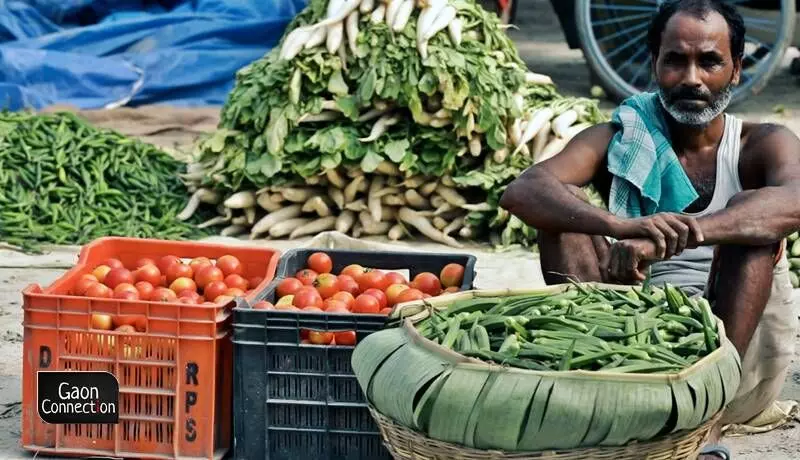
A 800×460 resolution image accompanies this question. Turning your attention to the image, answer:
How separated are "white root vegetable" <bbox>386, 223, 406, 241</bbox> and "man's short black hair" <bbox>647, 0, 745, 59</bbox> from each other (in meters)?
2.66

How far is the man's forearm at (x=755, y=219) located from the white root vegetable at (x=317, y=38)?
3186 mm

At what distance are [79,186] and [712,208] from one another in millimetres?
3742

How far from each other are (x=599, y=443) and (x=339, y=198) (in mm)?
3877

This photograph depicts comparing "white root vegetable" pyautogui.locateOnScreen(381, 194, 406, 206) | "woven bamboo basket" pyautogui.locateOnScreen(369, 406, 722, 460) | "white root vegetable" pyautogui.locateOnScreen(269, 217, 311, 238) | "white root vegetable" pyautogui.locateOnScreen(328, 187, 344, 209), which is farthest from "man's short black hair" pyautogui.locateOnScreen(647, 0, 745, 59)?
"white root vegetable" pyautogui.locateOnScreen(269, 217, 311, 238)

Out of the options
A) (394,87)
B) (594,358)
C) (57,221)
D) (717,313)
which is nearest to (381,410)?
(594,358)

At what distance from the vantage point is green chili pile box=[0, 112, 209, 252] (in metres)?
6.75

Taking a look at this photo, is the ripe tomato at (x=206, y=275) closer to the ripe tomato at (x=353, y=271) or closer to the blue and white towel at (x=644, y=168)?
the ripe tomato at (x=353, y=271)

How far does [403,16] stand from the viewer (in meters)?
6.64

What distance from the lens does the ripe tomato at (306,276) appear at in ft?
14.2

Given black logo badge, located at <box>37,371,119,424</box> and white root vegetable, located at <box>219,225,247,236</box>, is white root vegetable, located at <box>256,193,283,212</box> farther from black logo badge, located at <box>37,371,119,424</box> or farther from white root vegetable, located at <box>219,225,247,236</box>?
black logo badge, located at <box>37,371,119,424</box>

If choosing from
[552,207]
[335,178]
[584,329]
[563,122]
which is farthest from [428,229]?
[584,329]

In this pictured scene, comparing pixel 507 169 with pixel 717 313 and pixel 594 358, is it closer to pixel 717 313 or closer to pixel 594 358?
pixel 717 313

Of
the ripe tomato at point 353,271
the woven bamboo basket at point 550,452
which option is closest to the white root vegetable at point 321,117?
the ripe tomato at point 353,271

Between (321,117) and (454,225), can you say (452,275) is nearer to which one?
(454,225)
